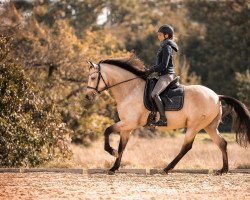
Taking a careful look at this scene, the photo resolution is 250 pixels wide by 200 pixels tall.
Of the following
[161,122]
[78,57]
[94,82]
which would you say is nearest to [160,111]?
[161,122]

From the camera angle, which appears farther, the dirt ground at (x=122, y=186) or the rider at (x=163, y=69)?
the rider at (x=163, y=69)

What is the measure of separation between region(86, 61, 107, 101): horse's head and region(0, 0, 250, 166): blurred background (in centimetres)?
316

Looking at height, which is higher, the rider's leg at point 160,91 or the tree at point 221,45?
the tree at point 221,45

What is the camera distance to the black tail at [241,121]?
13.8 meters

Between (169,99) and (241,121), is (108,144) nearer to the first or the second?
(169,99)

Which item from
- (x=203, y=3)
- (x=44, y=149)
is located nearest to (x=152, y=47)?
(x=203, y=3)

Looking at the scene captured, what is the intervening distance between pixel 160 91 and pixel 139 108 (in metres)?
0.57

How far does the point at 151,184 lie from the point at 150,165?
552 cm

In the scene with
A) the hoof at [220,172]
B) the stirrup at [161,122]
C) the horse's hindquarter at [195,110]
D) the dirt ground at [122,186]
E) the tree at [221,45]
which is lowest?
the dirt ground at [122,186]

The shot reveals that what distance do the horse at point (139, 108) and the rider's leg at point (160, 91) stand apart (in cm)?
20

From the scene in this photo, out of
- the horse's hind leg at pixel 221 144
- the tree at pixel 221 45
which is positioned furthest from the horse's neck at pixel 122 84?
the tree at pixel 221 45

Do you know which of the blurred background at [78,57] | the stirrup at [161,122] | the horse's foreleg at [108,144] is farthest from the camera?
the blurred background at [78,57]

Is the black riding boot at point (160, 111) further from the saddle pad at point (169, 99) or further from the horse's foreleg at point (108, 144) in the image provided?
the horse's foreleg at point (108, 144)

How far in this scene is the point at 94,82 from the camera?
1346 centimetres
